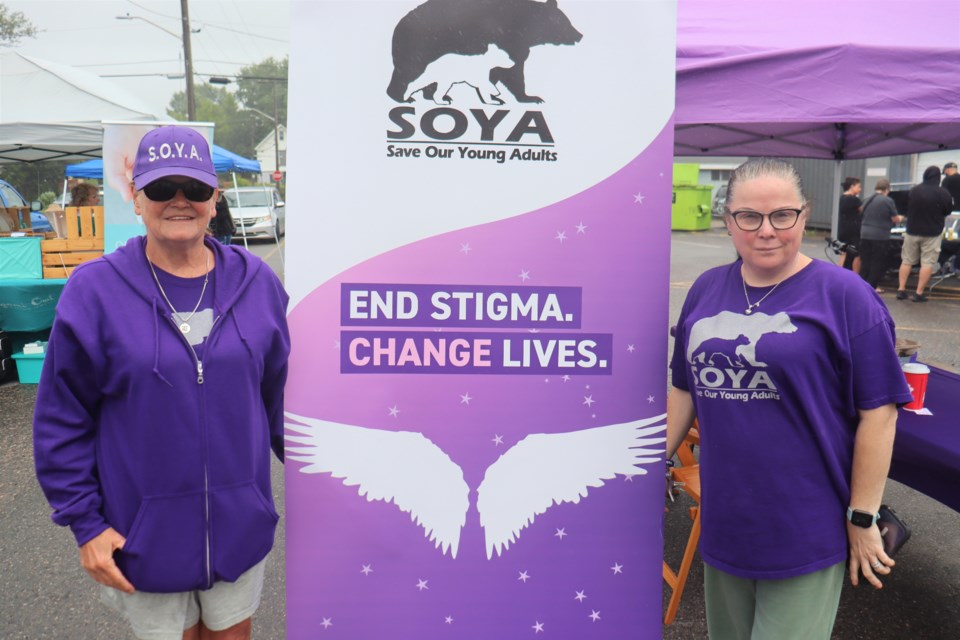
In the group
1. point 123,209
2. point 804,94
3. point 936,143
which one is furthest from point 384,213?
point 123,209

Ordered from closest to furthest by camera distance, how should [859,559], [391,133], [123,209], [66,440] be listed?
[66,440] → [859,559] → [391,133] → [123,209]

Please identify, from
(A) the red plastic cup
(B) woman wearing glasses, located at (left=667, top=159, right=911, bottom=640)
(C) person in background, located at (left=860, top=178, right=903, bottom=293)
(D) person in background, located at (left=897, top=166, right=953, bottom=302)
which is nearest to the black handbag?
(B) woman wearing glasses, located at (left=667, top=159, right=911, bottom=640)

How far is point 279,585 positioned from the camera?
330 centimetres

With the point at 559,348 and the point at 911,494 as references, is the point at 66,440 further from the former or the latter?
the point at 911,494

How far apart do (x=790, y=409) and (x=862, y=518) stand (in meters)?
0.31

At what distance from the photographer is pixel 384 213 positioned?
1899mm

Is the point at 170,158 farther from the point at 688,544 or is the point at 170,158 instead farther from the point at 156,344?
the point at 688,544

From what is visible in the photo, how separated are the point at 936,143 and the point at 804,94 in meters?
2.81

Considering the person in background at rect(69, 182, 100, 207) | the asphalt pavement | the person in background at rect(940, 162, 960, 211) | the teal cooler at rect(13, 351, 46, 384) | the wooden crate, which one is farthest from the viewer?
the person in background at rect(940, 162, 960, 211)

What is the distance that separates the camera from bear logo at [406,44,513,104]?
1863 millimetres

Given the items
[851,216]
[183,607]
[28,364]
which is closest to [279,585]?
[183,607]

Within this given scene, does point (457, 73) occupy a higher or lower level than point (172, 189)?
higher

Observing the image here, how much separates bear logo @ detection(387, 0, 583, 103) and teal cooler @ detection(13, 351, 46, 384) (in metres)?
6.11

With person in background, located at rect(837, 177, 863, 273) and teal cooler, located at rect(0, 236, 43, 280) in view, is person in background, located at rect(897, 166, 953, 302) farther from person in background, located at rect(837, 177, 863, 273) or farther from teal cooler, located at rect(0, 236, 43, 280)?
teal cooler, located at rect(0, 236, 43, 280)
